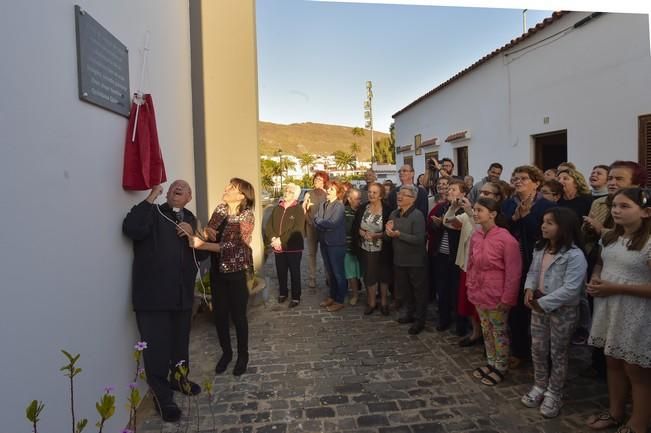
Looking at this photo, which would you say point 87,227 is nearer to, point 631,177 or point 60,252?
point 60,252

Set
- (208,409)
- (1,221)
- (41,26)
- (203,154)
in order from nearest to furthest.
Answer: (1,221)
(41,26)
(208,409)
(203,154)

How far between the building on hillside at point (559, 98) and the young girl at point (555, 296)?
466 cm

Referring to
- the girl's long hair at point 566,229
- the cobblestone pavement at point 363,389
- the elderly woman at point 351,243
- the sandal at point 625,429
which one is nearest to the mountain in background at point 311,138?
the elderly woman at point 351,243

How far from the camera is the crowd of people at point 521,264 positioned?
2775 millimetres

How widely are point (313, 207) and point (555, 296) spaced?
4204mm

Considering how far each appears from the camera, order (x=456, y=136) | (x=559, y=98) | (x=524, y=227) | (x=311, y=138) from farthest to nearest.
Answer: (x=311, y=138), (x=456, y=136), (x=559, y=98), (x=524, y=227)

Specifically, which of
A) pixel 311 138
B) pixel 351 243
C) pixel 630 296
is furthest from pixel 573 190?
pixel 311 138

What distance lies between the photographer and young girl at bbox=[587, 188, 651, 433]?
2.69 meters

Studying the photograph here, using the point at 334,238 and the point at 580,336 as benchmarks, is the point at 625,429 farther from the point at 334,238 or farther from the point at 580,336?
the point at 334,238

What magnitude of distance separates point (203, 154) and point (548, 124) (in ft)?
23.5

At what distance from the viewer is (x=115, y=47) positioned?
10.0 ft

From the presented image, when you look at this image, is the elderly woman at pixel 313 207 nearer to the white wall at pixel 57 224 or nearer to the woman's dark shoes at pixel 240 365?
the woman's dark shoes at pixel 240 365

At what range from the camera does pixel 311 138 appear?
176m

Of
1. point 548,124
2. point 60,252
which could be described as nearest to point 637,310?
point 60,252
